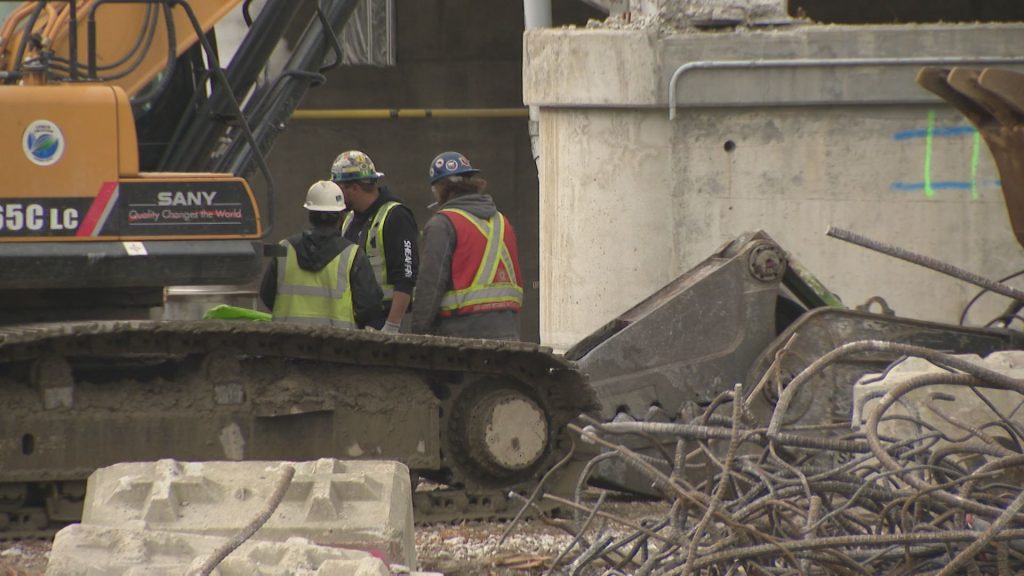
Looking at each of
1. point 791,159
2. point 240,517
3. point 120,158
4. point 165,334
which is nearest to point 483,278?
point 165,334

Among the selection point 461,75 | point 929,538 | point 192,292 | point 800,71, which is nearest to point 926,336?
point 800,71

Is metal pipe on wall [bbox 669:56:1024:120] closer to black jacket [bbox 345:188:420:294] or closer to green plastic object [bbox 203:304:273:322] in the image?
black jacket [bbox 345:188:420:294]

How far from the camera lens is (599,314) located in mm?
9195

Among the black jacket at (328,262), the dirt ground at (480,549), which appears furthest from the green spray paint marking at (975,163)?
the black jacket at (328,262)

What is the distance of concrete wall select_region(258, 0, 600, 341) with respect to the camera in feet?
49.7

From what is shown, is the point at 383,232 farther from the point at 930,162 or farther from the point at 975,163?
the point at 975,163

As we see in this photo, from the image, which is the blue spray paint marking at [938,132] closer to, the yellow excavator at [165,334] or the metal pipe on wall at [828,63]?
the metal pipe on wall at [828,63]

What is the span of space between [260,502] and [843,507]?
1.56 metres

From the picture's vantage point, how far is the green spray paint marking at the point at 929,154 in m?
9.00

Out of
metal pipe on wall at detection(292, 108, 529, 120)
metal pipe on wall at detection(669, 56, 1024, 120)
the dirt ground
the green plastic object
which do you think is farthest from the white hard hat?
metal pipe on wall at detection(292, 108, 529, 120)

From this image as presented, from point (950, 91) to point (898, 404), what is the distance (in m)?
2.41

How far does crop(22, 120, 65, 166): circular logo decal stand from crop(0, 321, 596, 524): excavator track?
0.68m

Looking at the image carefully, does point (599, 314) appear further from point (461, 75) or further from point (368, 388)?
point (461, 75)

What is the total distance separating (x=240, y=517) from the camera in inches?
165
